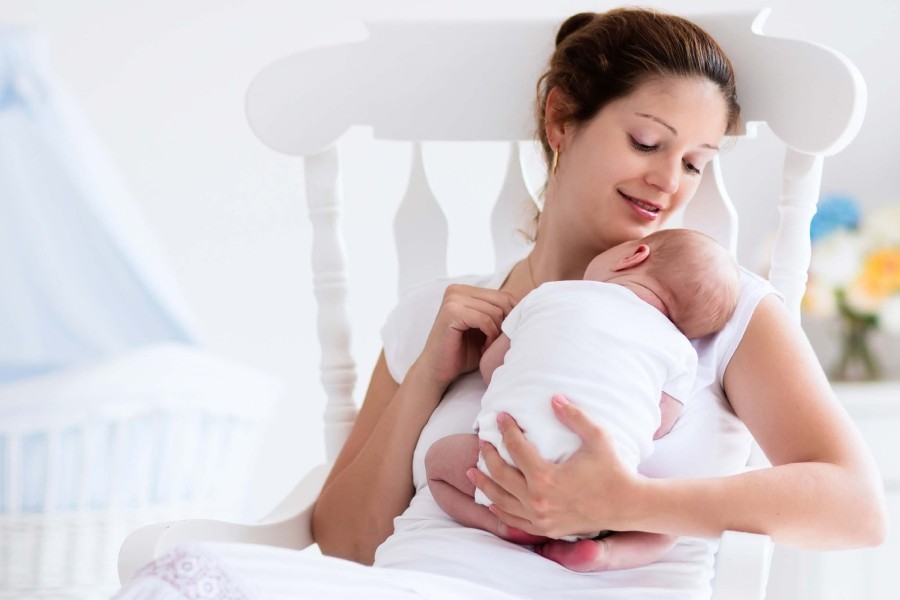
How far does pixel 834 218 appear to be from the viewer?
7.57 feet

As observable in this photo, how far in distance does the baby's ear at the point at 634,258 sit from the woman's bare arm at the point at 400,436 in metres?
0.15

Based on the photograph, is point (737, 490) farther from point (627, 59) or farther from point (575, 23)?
point (575, 23)

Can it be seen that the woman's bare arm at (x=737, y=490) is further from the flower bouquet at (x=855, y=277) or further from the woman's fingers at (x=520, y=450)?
the flower bouquet at (x=855, y=277)

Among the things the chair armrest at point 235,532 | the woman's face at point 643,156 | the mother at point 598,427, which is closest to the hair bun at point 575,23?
the mother at point 598,427

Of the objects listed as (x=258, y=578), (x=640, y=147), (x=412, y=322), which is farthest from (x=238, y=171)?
(x=258, y=578)

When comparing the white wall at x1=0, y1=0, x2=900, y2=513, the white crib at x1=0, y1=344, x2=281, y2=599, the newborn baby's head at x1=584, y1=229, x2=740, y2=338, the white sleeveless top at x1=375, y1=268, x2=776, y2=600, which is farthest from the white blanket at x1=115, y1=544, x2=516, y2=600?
the white wall at x1=0, y1=0, x2=900, y2=513

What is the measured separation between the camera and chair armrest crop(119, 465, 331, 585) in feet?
3.69

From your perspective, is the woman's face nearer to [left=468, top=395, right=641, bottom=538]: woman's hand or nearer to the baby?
the baby

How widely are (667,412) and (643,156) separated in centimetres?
32

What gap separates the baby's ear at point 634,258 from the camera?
3.85 ft

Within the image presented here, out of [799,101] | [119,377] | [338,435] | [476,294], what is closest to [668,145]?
[799,101]

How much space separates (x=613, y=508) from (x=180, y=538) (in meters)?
0.47

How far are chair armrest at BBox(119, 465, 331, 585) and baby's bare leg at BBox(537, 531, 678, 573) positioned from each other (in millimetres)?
387

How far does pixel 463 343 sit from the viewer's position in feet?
4.27
